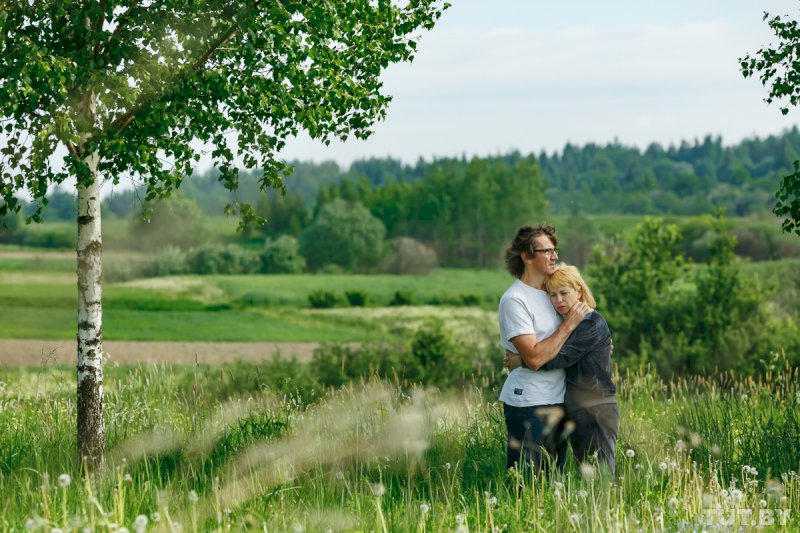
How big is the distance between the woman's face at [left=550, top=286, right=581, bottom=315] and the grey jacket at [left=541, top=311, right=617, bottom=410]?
0.58ft

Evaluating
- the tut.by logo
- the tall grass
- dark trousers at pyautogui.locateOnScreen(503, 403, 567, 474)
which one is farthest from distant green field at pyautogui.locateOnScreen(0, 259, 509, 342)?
the tut.by logo

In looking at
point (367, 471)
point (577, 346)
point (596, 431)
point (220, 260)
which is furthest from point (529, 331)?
point (220, 260)

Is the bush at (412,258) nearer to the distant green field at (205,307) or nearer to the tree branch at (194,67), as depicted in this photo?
the distant green field at (205,307)

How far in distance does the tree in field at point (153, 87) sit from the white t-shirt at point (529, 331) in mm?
2988

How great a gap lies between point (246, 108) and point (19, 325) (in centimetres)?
4295

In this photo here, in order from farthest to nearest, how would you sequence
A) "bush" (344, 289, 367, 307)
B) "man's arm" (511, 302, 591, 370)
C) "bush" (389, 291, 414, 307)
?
"bush" (389, 291, 414, 307), "bush" (344, 289, 367, 307), "man's arm" (511, 302, 591, 370)

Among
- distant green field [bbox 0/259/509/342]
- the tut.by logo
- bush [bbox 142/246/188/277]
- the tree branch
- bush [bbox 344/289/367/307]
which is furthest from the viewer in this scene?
bush [bbox 142/246/188/277]

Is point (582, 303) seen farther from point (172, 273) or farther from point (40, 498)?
point (172, 273)

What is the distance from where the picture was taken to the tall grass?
19.0 ft

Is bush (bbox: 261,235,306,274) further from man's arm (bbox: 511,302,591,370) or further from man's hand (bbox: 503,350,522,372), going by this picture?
man's arm (bbox: 511,302,591,370)

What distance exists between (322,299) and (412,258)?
2531 centimetres

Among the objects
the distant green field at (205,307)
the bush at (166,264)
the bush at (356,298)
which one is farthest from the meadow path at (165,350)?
the bush at (166,264)

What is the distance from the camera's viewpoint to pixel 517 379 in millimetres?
6672

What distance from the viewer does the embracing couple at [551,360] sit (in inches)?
253
